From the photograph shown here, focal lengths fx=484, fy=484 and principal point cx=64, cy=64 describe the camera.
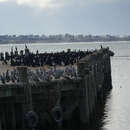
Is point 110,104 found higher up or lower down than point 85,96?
lower down

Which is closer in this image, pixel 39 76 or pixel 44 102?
pixel 39 76

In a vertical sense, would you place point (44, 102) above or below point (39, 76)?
below

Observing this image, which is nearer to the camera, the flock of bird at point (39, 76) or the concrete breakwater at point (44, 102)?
the concrete breakwater at point (44, 102)

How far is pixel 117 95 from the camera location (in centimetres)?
5516

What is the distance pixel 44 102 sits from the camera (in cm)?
3183

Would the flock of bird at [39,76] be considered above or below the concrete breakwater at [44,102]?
Answer: above

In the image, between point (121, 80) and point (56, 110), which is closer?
point (56, 110)

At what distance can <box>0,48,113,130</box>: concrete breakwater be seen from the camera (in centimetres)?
2828

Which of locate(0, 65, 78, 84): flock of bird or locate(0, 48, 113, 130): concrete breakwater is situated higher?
locate(0, 65, 78, 84): flock of bird

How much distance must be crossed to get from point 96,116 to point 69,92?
9143mm

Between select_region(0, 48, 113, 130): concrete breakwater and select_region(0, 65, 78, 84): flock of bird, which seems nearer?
select_region(0, 48, 113, 130): concrete breakwater

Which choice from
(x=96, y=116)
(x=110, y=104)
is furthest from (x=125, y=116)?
(x=110, y=104)

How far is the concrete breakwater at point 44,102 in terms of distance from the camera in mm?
28281

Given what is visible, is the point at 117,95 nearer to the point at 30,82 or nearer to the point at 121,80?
the point at 121,80
